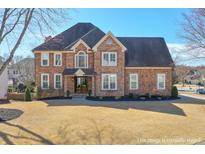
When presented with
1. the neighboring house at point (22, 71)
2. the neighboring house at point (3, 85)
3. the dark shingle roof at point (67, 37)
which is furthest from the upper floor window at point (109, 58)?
the neighboring house at point (3, 85)

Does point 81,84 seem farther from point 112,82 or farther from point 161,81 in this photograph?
point 161,81

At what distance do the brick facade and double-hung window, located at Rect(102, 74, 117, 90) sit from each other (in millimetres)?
240

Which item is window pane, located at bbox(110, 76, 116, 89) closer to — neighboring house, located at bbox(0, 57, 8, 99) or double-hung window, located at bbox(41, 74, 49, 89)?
double-hung window, located at bbox(41, 74, 49, 89)

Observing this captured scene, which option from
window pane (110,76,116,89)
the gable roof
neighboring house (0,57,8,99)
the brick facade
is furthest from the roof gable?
neighboring house (0,57,8,99)

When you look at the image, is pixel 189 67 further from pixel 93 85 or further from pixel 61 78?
pixel 61 78

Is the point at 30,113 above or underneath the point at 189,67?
underneath

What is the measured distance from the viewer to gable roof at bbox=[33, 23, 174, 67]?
1894 cm

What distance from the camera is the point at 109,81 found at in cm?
1922

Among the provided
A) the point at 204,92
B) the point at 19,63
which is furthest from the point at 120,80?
the point at 19,63

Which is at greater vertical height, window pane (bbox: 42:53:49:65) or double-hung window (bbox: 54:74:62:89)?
window pane (bbox: 42:53:49:65)

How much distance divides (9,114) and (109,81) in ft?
30.1

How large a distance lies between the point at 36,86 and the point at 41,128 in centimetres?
994

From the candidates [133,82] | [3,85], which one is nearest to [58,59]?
[3,85]
